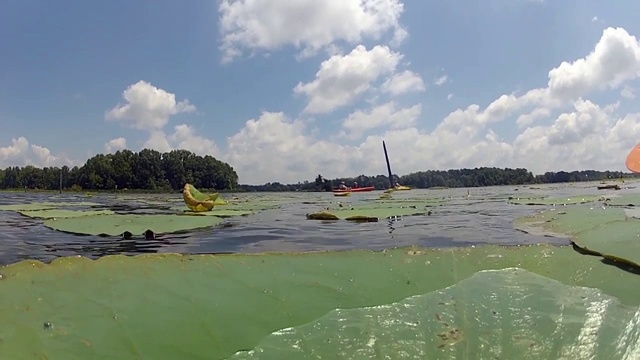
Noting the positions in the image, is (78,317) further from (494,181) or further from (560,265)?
(494,181)

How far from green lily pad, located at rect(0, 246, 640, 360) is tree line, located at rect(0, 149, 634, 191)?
2444 inches

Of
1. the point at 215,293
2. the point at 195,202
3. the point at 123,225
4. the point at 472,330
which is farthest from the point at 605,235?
the point at 195,202

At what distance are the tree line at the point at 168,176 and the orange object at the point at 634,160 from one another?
2327 inches

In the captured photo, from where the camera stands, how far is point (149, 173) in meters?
71.4

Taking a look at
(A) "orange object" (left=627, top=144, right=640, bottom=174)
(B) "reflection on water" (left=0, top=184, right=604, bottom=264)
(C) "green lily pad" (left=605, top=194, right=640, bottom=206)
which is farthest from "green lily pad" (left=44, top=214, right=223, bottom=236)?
(C) "green lily pad" (left=605, top=194, right=640, bottom=206)

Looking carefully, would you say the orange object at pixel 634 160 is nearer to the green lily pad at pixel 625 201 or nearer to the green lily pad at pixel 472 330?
the green lily pad at pixel 472 330

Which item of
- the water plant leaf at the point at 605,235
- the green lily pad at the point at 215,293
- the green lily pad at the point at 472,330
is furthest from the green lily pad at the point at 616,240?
the green lily pad at the point at 472,330

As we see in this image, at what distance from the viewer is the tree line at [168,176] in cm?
6788

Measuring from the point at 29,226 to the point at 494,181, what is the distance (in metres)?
80.3

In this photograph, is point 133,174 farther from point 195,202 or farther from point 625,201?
point 625,201

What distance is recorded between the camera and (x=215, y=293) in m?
2.12

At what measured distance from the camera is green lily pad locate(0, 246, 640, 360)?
5.21ft

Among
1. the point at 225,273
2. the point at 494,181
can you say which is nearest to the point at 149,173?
the point at 494,181

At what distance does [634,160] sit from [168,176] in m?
76.5
